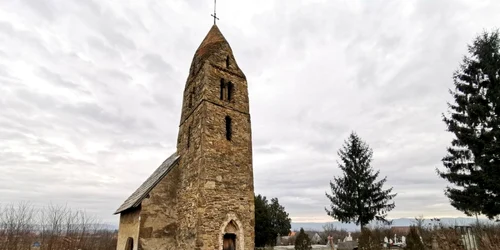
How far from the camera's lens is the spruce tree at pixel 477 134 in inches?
631

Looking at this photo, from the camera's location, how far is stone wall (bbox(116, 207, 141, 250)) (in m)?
13.8

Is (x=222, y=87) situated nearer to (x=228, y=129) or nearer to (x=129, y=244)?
(x=228, y=129)

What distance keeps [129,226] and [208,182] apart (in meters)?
6.17

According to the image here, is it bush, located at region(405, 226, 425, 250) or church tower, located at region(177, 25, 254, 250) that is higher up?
church tower, located at region(177, 25, 254, 250)

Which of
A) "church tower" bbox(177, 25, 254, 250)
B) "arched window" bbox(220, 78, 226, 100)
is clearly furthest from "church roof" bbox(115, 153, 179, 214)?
"arched window" bbox(220, 78, 226, 100)

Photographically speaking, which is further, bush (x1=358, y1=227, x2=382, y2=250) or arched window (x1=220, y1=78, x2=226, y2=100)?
bush (x1=358, y1=227, x2=382, y2=250)

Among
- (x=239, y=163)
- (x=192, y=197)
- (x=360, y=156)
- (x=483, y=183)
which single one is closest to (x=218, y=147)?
(x=239, y=163)

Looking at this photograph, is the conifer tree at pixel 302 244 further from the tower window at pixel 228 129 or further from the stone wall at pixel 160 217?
the tower window at pixel 228 129

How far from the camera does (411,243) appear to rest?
58.5 feet

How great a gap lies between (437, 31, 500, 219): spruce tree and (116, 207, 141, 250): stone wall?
18.7 metres

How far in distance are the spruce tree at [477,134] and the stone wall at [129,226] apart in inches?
738

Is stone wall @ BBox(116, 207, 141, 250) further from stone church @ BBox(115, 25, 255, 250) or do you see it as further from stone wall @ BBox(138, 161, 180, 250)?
stone wall @ BBox(138, 161, 180, 250)

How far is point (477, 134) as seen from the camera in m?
17.2

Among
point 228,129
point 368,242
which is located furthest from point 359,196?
point 228,129
